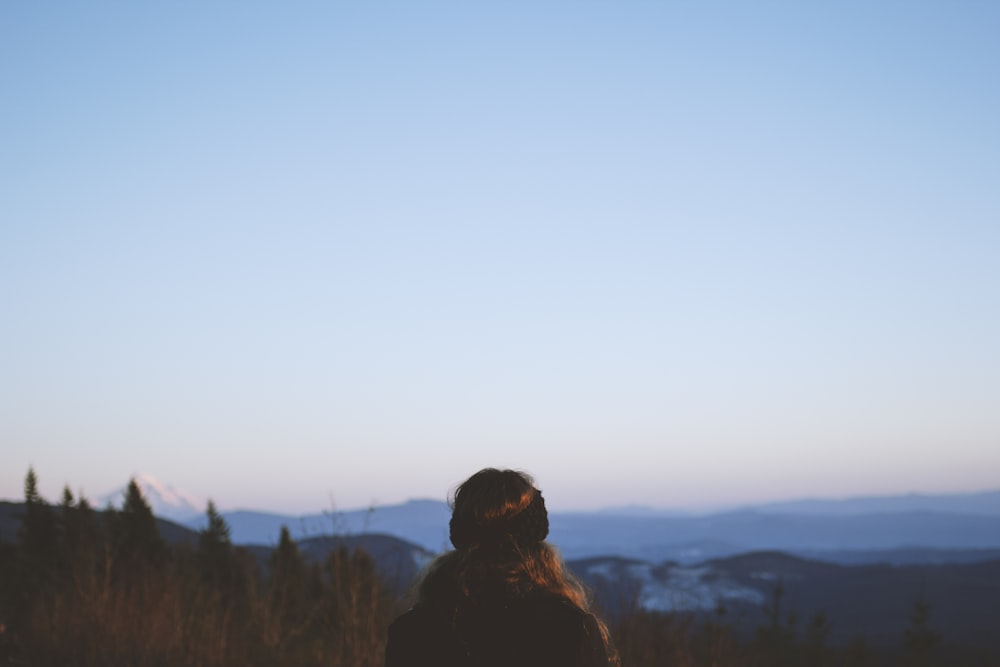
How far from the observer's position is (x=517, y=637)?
2914 mm

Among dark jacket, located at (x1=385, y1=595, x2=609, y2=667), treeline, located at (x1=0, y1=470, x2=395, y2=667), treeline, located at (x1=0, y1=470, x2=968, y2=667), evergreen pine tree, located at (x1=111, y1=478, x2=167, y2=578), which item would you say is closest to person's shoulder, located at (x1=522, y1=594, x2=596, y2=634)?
dark jacket, located at (x1=385, y1=595, x2=609, y2=667)

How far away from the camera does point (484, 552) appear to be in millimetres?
3033

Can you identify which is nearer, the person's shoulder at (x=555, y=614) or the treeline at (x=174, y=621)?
the person's shoulder at (x=555, y=614)

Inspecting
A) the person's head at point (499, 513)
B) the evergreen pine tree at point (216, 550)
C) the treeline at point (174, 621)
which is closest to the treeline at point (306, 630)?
the treeline at point (174, 621)

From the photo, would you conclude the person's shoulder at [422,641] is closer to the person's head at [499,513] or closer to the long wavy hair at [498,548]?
the long wavy hair at [498,548]

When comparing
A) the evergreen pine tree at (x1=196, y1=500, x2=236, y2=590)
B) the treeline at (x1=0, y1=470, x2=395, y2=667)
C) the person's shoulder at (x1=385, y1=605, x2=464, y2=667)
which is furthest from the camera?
the evergreen pine tree at (x1=196, y1=500, x2=236, y2=590)

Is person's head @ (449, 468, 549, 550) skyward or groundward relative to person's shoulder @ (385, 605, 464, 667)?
skyward

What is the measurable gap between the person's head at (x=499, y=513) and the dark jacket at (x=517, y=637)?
0.20 metres

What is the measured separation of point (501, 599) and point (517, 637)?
0.42 ft

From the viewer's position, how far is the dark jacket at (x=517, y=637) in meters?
2.89

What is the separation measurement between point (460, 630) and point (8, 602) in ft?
46.8

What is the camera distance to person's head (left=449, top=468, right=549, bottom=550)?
2.98m

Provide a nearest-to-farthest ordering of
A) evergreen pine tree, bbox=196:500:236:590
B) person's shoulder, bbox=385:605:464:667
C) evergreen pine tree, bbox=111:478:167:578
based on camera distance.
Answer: person's shoulder, bbox=385:605:464:667 < evergreen pine tree, bbox=111:478:167:578 < evergreen pine tree, bbox=196:500:236:590

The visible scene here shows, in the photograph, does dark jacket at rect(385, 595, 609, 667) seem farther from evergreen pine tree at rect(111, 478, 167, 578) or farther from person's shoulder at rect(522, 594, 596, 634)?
evergreen pine tree at rect(111, 478, 167, 578)
